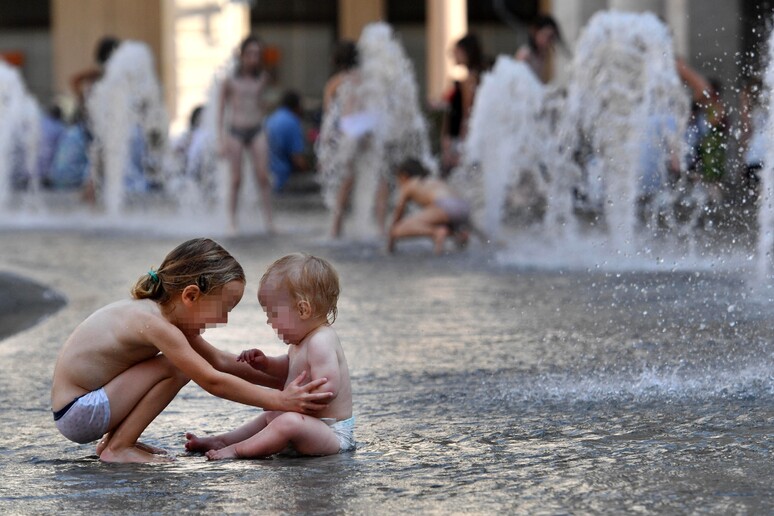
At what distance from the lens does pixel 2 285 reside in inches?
360

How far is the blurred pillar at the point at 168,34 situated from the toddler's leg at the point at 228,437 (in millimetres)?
17546

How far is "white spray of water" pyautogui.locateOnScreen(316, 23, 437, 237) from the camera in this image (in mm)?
13336

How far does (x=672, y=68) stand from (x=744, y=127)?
7.56 feet

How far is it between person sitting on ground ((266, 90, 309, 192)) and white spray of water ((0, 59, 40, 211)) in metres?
3.28

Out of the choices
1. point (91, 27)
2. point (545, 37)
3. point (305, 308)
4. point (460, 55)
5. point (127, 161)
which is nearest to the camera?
point (305, 308)

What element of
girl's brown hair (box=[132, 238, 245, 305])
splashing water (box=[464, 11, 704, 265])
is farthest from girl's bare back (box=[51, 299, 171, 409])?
splashing water (box=[464, 11, 704, 265])

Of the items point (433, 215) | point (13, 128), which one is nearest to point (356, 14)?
point (13, 128)

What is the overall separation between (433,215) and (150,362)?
7074mm

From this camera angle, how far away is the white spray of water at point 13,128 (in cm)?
1914

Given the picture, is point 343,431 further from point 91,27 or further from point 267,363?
point 91,27

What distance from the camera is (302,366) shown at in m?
4.12

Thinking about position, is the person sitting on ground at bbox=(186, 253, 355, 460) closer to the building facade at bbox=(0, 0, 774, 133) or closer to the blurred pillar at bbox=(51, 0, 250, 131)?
the building facade at bbox=(0, 0, 774, 133)

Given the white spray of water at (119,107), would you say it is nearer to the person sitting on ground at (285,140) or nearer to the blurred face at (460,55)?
the person sitting on ground at (285,140)

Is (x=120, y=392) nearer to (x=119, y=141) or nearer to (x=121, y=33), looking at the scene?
(x=119, y=141)
